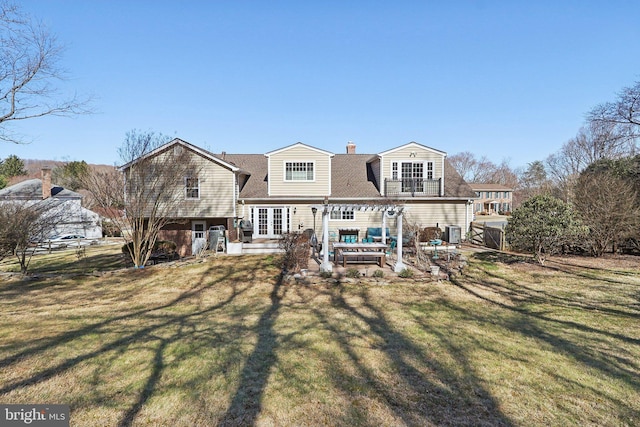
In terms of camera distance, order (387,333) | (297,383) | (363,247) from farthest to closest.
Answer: (363,247), (387,333), (297,383)

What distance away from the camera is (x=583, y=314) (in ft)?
25.2

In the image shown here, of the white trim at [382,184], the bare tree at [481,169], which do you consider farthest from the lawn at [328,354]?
the bare tree at [481,169]

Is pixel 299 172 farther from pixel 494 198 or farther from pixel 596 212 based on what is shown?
pixel 494 198

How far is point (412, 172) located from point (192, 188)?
13.3 metres

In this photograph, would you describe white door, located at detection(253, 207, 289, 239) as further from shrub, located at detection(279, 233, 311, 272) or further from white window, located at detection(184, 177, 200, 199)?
shrub, located at detection(279, 233, 311, 272)

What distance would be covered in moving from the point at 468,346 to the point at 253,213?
1562 cm

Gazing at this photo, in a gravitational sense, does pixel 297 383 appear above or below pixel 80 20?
below

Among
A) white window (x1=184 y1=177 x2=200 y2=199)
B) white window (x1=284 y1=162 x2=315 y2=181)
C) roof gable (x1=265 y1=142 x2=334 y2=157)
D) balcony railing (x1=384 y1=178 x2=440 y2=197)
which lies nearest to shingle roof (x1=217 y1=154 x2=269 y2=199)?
white window (x1=284 y1=162 x2=315 y2=181)

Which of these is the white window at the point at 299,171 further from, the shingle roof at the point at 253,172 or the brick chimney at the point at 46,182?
the brick chimney at the point at 46,182

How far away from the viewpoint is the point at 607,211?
14078 millimetres

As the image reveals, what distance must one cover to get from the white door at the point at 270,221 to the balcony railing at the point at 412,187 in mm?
6623

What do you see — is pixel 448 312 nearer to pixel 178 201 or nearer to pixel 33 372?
pixel 33 372

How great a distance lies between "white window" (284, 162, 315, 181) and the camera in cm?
1964

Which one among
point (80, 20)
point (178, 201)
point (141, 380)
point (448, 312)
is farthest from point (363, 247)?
point (80, 20)
